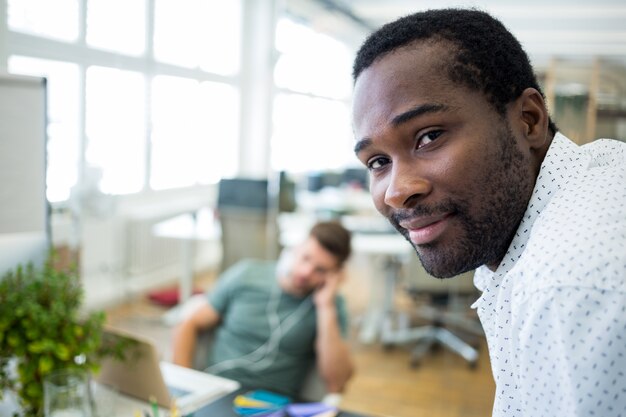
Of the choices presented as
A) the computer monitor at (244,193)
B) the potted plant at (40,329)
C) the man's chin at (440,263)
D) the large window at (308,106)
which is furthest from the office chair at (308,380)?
the large window at (308,106)

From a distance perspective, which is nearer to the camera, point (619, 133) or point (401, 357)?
point (619, 133)

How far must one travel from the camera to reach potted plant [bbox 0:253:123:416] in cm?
113

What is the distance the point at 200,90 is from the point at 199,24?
2.21 feet

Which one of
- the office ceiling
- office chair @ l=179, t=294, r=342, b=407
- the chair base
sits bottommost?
the chair base

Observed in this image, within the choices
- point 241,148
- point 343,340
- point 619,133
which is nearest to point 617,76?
point 619,133

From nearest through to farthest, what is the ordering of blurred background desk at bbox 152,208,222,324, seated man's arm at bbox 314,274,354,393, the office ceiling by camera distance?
seated man's arm at bbox 314,274,354,393
the office ceiling
blurred background desk at bbox 152,208,222,324

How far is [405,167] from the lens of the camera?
2.60 feet

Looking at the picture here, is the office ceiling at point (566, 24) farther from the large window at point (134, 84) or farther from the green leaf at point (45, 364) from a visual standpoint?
the large window at point (134, 84)

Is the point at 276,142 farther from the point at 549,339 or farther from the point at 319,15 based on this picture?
A: the point at 549,339

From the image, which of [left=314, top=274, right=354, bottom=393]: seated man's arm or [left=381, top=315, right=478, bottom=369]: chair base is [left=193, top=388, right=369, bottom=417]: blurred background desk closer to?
[left=314, top=274, right=354, bottom=393]: seated man's arm

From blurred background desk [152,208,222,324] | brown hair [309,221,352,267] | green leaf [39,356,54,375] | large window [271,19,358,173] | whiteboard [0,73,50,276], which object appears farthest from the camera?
large window [271,19,358,173]

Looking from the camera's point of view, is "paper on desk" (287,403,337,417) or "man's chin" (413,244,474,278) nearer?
"man's chin" (413,244,474,278)

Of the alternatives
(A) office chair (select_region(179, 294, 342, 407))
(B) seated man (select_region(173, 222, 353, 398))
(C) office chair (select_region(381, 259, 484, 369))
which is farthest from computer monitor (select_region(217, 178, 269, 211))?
(A) office chair (select_region(179, 294, 342, 407))

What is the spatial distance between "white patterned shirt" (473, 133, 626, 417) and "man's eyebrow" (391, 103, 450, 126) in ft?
0.59
